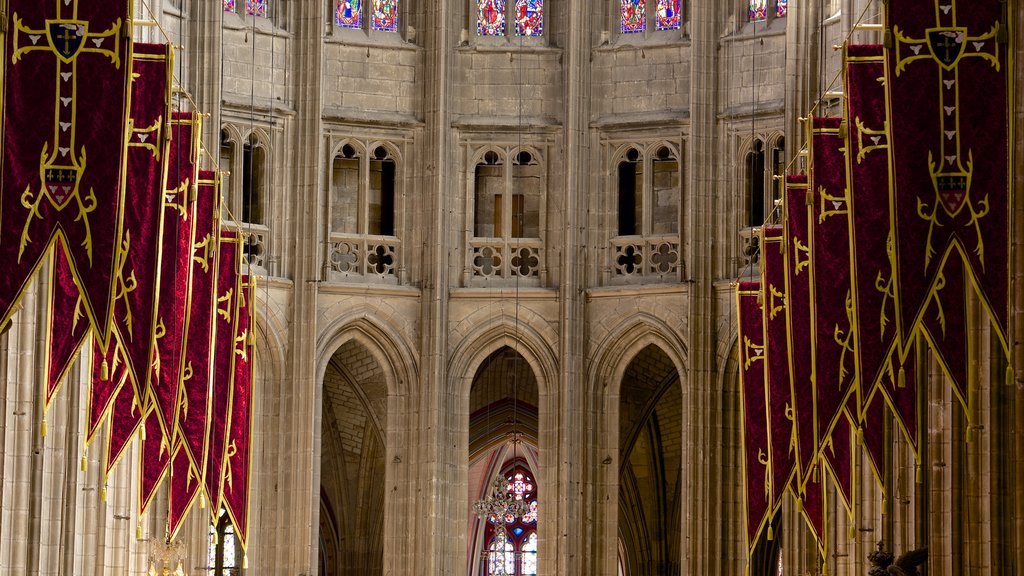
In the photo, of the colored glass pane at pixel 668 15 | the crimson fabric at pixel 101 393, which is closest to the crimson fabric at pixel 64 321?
the crimson fabric at pixel 101 393

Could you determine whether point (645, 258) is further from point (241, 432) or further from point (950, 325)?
point (950, 325)

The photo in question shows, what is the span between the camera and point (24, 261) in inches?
685

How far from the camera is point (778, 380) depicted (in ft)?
85.0

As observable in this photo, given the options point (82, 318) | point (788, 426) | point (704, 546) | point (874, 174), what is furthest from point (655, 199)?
point (82, 318)

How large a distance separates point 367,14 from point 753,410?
9955 mm

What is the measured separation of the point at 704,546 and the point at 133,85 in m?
15.1

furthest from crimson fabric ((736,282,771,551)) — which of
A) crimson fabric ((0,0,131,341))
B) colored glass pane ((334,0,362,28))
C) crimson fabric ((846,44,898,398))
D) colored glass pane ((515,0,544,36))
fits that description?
crimson fabric ((0,0,131,341))

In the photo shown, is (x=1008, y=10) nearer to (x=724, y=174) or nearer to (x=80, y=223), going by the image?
(x=80, y=223)

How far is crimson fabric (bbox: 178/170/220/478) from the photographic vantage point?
24.7 m

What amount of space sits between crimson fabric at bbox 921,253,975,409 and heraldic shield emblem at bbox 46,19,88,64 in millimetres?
6988

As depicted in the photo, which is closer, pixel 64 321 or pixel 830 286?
pixel 64 321

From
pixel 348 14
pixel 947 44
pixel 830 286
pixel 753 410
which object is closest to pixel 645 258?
pixel 348 14

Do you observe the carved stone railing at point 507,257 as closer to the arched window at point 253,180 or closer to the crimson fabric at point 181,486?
the arched window at point 253,180

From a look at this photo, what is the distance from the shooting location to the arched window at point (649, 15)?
3431 cm
